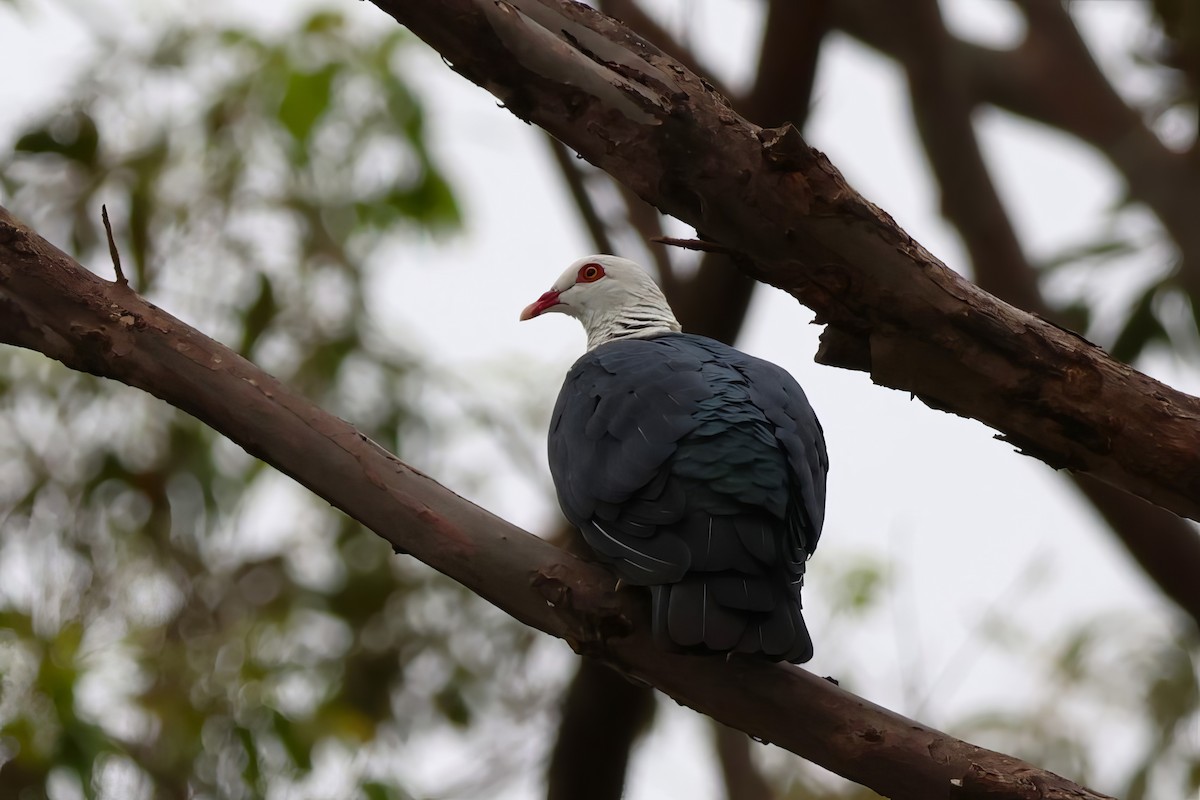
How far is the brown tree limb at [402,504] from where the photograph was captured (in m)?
2.63

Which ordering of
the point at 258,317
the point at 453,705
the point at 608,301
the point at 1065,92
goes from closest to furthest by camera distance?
the point at 608,301 → the point at 258,317 → the point at 453,705 → the point at 1065,92

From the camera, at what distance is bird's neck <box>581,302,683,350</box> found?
166 inches

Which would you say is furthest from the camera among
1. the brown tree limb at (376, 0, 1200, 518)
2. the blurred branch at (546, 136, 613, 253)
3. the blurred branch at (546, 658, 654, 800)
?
the blurred branch at (546, 136, 613, 253)

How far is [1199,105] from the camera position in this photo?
5.70m

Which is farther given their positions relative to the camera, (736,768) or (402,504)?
(736,768)

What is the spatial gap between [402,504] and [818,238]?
1.02 metres

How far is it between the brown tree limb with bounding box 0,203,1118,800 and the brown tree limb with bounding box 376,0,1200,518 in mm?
697

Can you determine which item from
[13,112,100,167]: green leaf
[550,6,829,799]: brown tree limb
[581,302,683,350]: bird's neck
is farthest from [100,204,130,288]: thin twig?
[13,112,100,167]: green leaf

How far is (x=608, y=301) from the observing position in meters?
4.53

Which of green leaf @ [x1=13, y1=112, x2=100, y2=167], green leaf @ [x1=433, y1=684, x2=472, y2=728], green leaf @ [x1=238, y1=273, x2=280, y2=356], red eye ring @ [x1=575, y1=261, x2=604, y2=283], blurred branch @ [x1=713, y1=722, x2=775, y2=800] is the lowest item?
green leaf @ [x1=433, y1=684, x2=472, y2=728]

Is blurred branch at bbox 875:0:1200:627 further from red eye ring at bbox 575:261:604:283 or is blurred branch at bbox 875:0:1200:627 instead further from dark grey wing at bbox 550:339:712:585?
dark grey wing at bbox 550:339:712:585

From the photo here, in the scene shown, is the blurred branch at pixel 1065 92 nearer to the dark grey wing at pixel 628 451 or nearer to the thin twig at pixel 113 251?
the dark grey wing at pixel 628 451

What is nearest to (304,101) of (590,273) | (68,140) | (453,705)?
(68,140)

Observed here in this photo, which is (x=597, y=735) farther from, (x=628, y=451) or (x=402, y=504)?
(x=402, y=504)
